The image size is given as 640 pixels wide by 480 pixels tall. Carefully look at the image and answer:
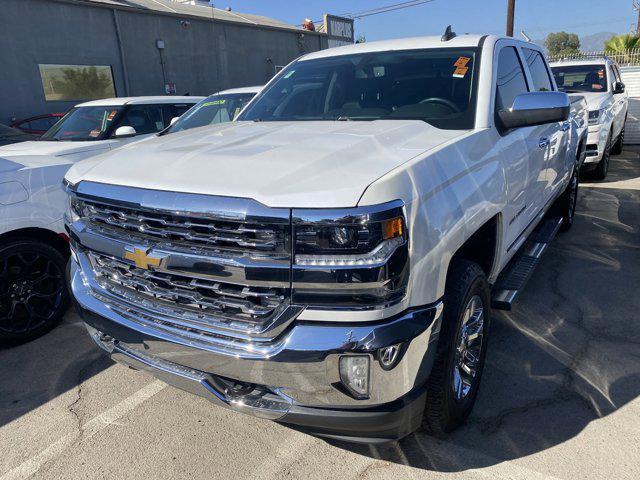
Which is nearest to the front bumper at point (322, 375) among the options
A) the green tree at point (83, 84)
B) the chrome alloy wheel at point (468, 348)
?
the chrome alloy wheel at point (468, 348)

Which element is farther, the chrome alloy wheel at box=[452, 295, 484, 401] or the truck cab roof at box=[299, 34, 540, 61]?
the truck cab roof at box=[299, 34, 540, 61]

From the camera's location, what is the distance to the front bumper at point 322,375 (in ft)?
6.07

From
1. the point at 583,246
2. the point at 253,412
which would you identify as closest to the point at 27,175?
the point at 253,412

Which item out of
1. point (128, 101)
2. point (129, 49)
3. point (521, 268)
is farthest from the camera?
point (129, 49)

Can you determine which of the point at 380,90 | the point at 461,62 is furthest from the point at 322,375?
the point at 461,62

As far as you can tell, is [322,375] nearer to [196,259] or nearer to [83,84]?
[196,259]

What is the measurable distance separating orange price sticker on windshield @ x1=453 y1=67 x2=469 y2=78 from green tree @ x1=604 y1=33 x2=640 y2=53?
75.6 ft

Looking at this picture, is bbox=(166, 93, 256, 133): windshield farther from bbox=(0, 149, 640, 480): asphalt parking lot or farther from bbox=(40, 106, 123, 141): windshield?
bbox=(0, 149, 640, 480): asphalt parking lot

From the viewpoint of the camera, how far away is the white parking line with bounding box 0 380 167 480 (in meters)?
2.49

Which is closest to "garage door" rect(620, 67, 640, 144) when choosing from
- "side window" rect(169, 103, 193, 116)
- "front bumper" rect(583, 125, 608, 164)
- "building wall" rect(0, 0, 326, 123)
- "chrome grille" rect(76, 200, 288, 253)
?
"front bumper" rect(583, 125, 608, 164)

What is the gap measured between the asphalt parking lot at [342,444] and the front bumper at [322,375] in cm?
51

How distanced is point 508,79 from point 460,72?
0.49 m

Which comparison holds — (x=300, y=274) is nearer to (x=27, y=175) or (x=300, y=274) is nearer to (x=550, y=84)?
(x=27, y=175)

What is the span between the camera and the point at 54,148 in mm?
4746
